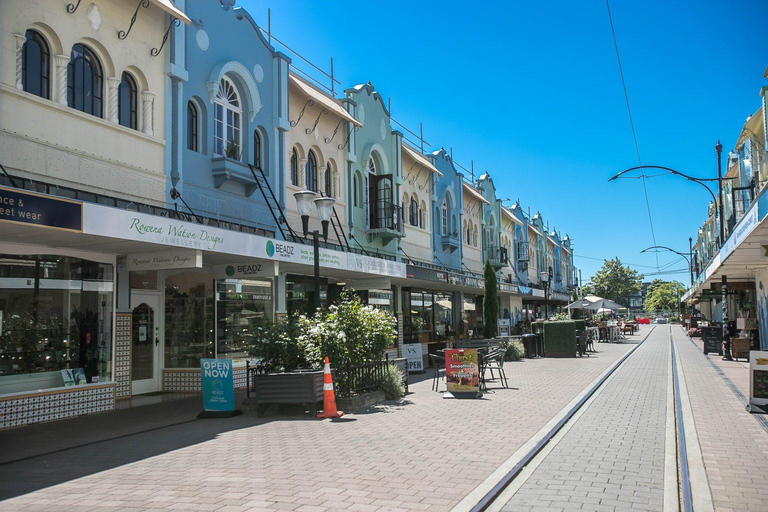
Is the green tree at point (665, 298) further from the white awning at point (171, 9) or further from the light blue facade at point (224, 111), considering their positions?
the white awning at point (171, 9)

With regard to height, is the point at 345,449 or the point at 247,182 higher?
the point at 247,182

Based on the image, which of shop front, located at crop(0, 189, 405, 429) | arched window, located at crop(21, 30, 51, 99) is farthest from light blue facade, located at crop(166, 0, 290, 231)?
arched window, located at crop(21, 30, 51, 99)

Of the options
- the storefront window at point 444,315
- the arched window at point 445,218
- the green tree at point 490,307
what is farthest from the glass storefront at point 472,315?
the green tree at point 490,307

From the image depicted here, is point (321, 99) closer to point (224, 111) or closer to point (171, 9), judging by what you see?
point (224, 111)

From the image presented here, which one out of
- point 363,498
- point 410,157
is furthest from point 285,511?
point 410,157

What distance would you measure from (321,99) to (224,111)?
4.38m

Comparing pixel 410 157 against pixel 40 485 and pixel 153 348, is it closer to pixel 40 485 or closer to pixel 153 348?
pixel 153 348

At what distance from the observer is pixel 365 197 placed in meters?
23.9

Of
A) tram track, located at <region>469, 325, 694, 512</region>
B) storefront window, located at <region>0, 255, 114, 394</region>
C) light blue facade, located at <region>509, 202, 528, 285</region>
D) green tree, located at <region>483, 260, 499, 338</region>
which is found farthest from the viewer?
light blue facade, located at <region>509, 202, 528, 285</region>

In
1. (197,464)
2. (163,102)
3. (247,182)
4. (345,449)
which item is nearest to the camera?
(197,464)

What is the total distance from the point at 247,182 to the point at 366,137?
8204 mm

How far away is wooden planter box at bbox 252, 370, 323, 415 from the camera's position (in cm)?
1077

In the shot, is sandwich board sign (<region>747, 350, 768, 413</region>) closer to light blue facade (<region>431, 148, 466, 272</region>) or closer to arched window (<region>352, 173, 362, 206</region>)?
arched window (<region>352, 173, 362, 206</region>)

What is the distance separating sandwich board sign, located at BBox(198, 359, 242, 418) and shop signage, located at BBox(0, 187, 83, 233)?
3.18 meters
